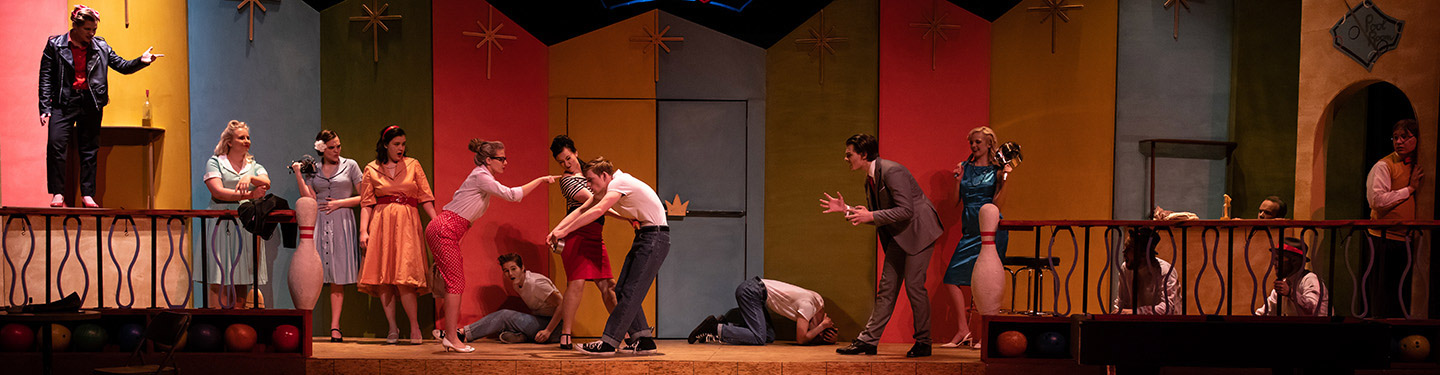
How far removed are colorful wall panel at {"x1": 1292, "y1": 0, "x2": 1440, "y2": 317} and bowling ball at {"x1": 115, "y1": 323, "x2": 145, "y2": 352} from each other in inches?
287

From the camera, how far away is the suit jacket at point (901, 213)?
6051 mm

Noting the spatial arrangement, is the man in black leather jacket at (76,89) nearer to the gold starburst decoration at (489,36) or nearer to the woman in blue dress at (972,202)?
the gold starburst decoration at (489,36)

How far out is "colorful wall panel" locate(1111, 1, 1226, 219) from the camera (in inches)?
279

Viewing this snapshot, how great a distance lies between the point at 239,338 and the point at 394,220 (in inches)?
46.0

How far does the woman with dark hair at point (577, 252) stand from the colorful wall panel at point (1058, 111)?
2882 mm

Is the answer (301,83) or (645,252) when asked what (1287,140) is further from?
(301,83)

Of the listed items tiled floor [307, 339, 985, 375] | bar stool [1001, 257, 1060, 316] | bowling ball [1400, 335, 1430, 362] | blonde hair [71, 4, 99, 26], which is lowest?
tiled floor [307, 339, 985, 375]

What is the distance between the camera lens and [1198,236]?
6805 millimetres

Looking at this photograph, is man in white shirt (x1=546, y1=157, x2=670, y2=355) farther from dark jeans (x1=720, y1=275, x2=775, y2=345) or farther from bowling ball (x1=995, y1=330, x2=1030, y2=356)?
bowling ball (x1=995, y1=330, x2=1030, y2=356)

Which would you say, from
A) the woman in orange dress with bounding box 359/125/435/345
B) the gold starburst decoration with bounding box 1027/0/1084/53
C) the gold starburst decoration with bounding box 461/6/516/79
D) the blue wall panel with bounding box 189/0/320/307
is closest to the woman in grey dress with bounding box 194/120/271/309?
the blue wall panel with bounding box 189/0/320/307

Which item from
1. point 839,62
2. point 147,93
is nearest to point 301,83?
point 147,93

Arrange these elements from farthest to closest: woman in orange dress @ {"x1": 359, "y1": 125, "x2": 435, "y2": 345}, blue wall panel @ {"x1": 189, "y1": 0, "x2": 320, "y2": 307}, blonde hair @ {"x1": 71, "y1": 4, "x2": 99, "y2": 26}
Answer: blue wall panel @ {"x1": 189, "y1": 0, "x2": 320, "y2": 307} → woman in orange dress @ {"x1": 359, "y1": 125, "x2": 435, "y2": 345} → blonde hair @ {"x1": 71, "y1": 4, "x2": 99, "y2": 26}

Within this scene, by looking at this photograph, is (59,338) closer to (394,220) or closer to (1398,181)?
(394,220)

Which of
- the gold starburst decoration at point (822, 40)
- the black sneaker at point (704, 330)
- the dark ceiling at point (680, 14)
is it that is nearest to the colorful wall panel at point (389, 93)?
the dark ceiling at point (680, 14)
